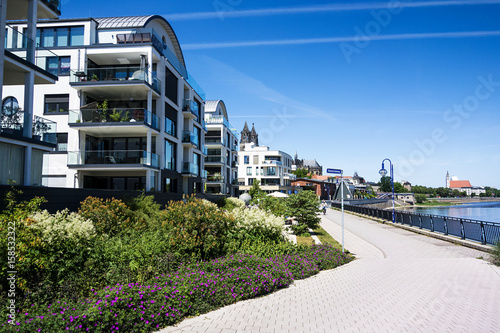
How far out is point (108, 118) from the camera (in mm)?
20672

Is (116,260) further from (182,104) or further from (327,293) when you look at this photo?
(182,104)

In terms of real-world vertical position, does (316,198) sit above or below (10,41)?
below

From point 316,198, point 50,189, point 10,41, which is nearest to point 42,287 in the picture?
point 50,189

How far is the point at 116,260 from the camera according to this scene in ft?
25.2

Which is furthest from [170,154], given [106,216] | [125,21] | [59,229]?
[59,229]

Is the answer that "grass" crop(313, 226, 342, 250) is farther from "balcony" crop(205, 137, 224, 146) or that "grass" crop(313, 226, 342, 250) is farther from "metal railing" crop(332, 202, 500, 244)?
"balcony" crop(205, 137, 224, 146)

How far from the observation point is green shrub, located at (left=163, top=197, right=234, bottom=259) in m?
9.10

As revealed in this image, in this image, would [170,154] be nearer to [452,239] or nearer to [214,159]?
[214,159]

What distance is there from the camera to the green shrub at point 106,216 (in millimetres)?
10291

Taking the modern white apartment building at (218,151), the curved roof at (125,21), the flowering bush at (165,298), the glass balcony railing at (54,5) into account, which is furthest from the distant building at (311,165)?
the flowering bush at (165,298)

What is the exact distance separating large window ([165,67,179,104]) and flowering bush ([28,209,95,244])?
1896 cm

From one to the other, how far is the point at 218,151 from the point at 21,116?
33.0 metres

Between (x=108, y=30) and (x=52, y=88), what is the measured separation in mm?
5476

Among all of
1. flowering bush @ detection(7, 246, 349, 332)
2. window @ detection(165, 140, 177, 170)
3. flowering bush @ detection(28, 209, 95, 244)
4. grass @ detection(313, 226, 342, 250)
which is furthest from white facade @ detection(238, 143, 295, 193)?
flowering bush @ detection(28, 209, 95, 244)
